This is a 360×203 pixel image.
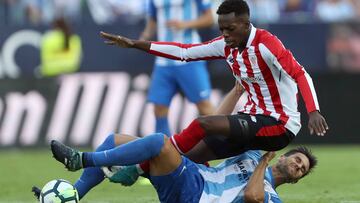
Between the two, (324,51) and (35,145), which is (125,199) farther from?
(324,51)

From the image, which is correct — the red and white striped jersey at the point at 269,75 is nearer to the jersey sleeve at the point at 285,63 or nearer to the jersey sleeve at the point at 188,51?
the jersey sleeve at the point at 285,63

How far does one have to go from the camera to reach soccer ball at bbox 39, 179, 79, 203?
7742 millimetres

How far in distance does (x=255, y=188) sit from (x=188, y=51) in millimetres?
1601

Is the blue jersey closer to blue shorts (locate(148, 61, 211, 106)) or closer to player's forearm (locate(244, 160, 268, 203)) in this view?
player's forearm (locate(244, 160, 268, 203))

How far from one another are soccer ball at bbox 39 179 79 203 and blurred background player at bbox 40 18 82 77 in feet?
30.6

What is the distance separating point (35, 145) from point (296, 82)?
8351mm

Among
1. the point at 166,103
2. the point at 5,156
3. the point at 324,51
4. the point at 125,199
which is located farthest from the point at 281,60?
the point at 324,51

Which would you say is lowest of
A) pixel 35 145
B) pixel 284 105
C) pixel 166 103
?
pixel 35 145

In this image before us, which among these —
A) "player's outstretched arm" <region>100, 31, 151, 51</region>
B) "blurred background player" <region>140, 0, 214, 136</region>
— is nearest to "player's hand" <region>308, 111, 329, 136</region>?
"player's outstretched arm" <region>100, 31, 151, 51</region>

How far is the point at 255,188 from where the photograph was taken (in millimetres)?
7668

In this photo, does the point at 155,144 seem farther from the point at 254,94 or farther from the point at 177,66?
the point at 177,66

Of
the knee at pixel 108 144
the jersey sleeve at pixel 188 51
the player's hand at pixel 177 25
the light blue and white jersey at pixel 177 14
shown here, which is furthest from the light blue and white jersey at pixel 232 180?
the light blue and white jersey at pixel 177 14

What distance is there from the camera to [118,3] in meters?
20.8

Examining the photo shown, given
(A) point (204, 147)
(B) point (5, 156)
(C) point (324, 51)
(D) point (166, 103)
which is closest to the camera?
(A) point (204, 147)
